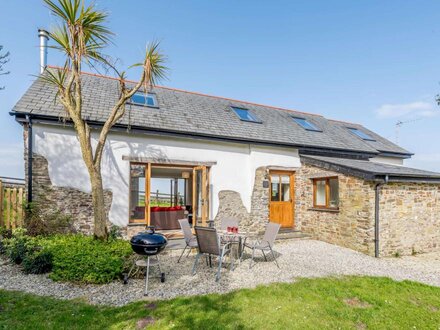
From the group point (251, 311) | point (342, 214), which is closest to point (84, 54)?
point (251, 311)

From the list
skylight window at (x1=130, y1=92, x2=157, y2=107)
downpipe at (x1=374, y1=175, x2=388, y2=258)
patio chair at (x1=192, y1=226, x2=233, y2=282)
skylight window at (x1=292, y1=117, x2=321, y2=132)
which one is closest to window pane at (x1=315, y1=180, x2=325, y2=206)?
downpipe at (x1=374, y1=175, x2=388, y2=258)

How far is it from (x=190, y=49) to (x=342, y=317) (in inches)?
428

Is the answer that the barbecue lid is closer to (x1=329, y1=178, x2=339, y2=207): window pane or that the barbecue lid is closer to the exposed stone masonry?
the exposed stone masonry

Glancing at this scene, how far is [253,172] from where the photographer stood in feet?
33.8

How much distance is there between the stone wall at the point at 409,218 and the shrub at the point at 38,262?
925 cm

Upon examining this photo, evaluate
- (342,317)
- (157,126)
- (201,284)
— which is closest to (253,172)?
(157,126)

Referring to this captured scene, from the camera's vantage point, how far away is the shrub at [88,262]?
A: 16.4 ft

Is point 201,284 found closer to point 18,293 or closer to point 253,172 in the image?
point 18,293

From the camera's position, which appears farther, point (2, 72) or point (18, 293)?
point (2, 72)

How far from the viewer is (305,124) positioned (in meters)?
14.0

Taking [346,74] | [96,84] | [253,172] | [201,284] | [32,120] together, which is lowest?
[201,284]

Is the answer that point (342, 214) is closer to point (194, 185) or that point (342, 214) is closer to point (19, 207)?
point (194, 185)

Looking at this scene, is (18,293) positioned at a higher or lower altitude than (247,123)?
lower

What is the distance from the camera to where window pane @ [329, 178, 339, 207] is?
970 cm
